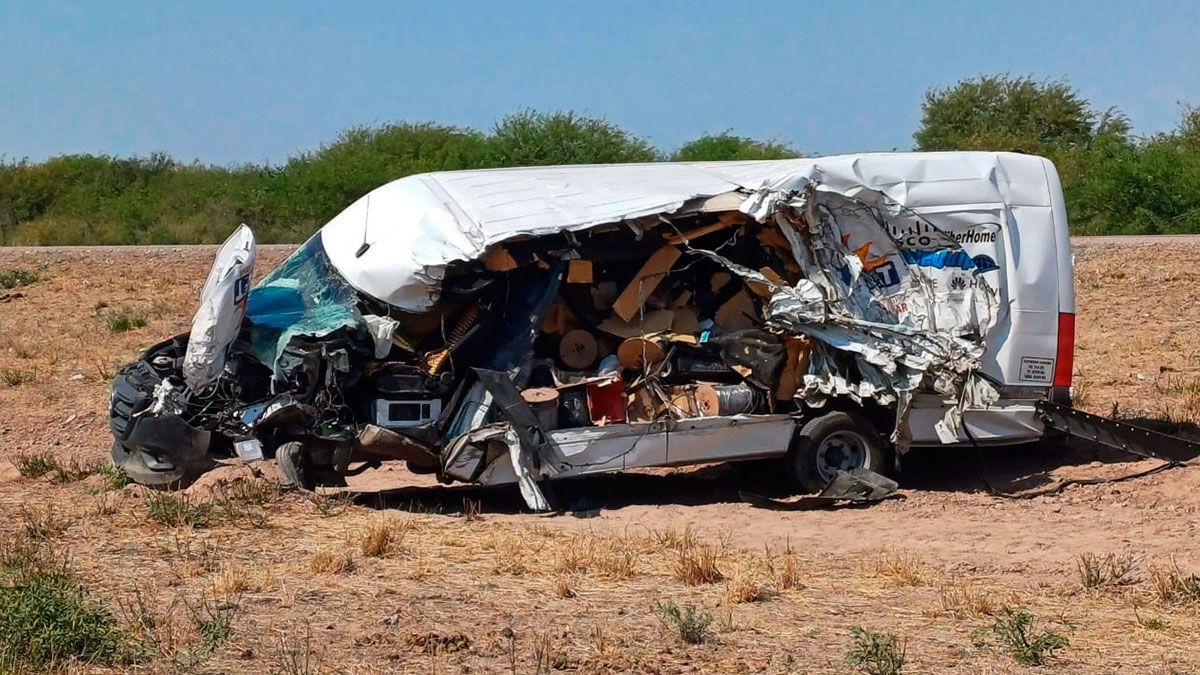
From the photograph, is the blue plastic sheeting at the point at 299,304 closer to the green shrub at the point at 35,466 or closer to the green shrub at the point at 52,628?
the green shrub at the point at 35,466

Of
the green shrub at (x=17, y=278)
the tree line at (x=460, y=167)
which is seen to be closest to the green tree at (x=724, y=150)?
the tree line at (x=460, y=167)

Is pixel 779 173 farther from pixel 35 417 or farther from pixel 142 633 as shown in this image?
pixel 35 417

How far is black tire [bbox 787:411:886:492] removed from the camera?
382 inches

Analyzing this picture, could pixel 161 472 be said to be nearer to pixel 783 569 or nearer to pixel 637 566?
pixel 637 566

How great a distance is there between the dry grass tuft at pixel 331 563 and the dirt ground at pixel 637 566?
0.05 ft

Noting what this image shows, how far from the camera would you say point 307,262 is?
9938mm

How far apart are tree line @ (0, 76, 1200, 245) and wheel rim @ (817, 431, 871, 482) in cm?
2142

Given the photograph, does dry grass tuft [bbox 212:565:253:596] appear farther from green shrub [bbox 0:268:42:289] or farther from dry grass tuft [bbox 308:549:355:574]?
green shrub [bbox 0:268:42:289]

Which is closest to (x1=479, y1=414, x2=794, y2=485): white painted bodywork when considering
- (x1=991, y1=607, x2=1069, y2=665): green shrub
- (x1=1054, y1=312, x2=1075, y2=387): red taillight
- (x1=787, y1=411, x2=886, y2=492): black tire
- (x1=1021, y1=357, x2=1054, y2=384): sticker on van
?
(x1=787, y1=411, x2=886, y2=492): black tire

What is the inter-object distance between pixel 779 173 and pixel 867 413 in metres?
1.78

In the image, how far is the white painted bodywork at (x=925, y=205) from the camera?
9.34 metres

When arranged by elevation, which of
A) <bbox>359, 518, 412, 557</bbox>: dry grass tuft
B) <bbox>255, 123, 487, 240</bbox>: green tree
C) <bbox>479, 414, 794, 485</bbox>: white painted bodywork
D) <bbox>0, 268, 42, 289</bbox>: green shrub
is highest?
<bbox>255, 123, 487, 240</bbox>: green tree

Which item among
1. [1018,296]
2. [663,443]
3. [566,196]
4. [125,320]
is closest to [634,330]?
[663,443]

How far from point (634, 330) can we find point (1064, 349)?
2.99m
